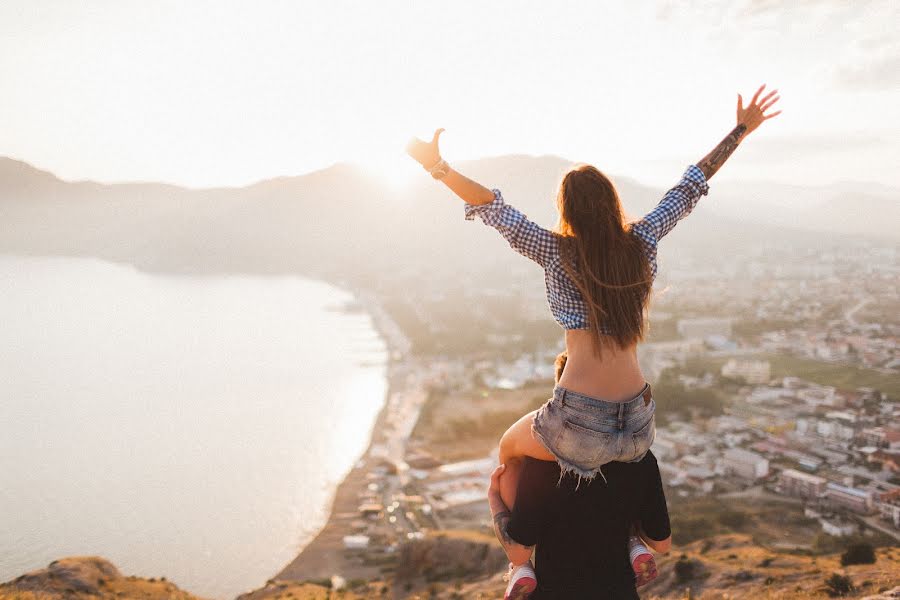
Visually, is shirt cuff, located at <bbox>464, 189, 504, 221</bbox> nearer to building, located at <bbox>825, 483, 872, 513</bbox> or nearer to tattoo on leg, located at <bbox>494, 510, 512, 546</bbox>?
tattoo on leg, located at <bbox>494, 510, 512, 546</bbox>

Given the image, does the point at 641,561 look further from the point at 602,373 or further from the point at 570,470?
the point at 602,373

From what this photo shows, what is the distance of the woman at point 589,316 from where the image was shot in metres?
1.05

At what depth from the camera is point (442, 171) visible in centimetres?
121

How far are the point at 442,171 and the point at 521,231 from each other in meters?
0.21

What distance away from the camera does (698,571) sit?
4.70 metres

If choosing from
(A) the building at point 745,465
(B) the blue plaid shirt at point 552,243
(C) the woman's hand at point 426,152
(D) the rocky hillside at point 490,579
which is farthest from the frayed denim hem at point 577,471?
(A) the building at point 745,465

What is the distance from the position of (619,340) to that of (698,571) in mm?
4330

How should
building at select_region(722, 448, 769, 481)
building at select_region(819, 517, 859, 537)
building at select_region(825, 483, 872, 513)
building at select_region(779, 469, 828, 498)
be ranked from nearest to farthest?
building at select_region(819, 517, 859, 537) → building at select_region(825, 483, 872, 513) → building at select_region(779, 469, 828, 498) → building at select_region(722, 448, 769, 481)

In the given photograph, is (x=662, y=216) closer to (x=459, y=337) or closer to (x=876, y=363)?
(x=876, y=363)

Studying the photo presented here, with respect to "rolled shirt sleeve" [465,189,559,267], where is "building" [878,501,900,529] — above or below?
below

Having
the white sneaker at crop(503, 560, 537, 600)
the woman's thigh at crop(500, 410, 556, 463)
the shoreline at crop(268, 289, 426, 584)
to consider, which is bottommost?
the shoreline at crop(268, 289, 426, 584)

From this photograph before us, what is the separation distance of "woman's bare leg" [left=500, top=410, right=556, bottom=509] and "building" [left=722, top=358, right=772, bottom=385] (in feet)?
62.5

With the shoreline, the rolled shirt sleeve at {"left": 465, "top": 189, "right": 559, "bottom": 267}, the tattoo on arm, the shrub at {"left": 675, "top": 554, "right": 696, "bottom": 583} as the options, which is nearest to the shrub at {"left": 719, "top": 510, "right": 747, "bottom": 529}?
the shoreline

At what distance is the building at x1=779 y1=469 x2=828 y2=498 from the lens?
1073 cm
